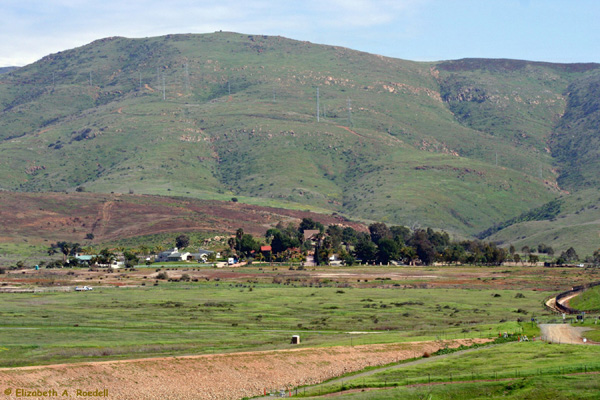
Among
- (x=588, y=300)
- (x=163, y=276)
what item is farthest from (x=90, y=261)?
(x=588, y=300)

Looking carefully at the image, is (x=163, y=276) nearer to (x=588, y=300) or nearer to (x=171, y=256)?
(x=171, y=256)

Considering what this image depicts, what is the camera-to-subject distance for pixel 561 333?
6856 centimetres

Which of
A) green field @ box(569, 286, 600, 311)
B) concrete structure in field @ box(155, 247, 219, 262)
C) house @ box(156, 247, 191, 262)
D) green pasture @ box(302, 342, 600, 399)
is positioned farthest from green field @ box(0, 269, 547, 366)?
concrete structure in field @ box(155, 247, 219, 262)

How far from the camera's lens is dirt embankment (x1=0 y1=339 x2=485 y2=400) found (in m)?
47.2

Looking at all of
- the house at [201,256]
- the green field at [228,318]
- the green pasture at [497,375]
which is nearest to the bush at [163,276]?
the green field at [228,318]

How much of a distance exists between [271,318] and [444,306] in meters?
26.5

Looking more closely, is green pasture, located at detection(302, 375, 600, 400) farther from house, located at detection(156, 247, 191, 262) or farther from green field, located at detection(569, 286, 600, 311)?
house, located at detection(156, 247, 191, 262)

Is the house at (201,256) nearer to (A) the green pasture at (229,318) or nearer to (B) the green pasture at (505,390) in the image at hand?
(A) the green pasture at (229,318)

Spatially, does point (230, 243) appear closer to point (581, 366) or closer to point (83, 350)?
point (83, 350)

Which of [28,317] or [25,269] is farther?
[25,269]

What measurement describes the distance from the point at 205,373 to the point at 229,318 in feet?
101

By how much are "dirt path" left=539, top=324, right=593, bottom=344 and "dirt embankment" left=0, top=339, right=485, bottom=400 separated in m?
13.2

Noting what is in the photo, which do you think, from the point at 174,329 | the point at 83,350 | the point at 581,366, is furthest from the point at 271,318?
the point at 581,366

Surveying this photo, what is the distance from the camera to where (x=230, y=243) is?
198 metres
